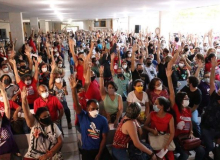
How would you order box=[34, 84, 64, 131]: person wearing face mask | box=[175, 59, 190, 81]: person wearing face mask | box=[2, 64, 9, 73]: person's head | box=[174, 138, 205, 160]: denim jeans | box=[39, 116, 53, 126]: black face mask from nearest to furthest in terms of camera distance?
box=[39, 116, 53, 126]: black face mask → box=[174, 138, 205, 160]: denim jeans → box=[34, 84, 64, 131]: person wearing face mask → box=[2, 64, 9, 73]: person's head → box=[175, 59, 190, 81]: person wearing face mask

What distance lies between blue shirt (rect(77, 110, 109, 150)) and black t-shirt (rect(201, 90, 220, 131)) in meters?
1.62

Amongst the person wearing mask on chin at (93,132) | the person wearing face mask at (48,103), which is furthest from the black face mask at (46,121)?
the person wearing face mask at (48,103)

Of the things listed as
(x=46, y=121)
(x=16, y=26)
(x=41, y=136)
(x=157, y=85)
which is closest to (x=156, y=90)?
(x=157, y=85)

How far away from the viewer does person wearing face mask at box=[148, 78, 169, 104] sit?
13.1 ft

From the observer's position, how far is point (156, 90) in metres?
4.07

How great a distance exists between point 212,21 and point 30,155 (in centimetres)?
1276

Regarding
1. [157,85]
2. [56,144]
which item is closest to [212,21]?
[157,85]

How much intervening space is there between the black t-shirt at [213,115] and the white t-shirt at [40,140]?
2.27 m

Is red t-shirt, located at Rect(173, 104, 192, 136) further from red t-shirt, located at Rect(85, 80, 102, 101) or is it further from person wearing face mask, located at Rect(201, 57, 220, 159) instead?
red t-shirt, located at Rect(85, 80, 102, 101)

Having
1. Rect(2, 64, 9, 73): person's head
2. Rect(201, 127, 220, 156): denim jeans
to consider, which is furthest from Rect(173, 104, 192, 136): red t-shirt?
Rect(2, 64, 9, 73): person's head

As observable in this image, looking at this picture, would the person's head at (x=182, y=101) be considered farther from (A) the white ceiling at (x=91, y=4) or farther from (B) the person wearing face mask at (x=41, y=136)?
(A) the white ceiling at (x=91, y=4)

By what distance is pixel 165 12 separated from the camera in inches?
560

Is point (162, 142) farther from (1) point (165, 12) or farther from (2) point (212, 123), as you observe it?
(1) point (165, 12)

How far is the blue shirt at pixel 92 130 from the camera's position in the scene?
114 inches
